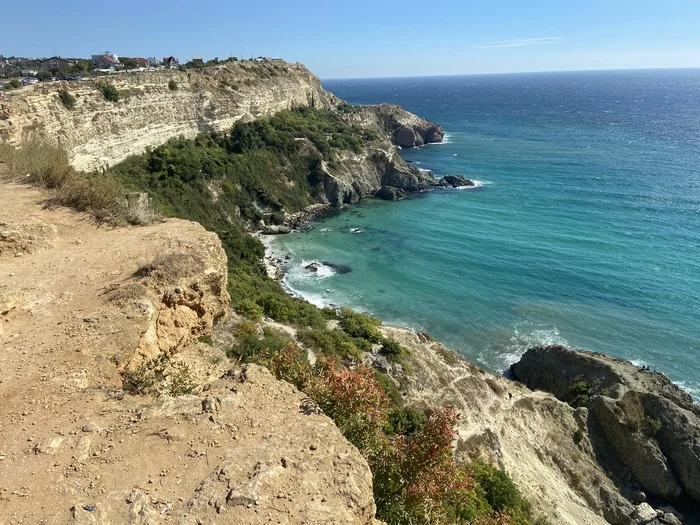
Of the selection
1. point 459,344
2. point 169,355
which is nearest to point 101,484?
point 169,355

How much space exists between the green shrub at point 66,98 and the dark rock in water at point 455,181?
5101 cm

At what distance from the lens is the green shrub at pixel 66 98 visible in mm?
39000

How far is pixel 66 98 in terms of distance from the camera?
129 feet

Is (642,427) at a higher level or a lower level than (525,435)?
lower

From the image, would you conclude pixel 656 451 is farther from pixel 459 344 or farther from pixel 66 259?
pixel 66 259

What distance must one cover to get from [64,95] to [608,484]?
4861 cm

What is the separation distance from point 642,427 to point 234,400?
81.0 feet

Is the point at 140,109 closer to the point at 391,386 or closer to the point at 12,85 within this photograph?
the point at 12,85

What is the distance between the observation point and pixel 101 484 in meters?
6.61

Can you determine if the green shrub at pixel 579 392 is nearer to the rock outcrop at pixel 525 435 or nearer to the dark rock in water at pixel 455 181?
the rock outcrop at pixel 525 435

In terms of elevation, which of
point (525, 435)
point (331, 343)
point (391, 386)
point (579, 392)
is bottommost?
point (579, 392)

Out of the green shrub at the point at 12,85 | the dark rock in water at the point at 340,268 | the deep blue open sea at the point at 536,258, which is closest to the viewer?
the deep blue open sea at the point at 536,258

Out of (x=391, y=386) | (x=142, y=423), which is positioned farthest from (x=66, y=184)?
(x=391, y=386)

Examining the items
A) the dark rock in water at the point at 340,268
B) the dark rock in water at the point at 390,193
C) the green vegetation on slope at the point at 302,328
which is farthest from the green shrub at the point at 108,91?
the dark rock in water at the point at 390,193
